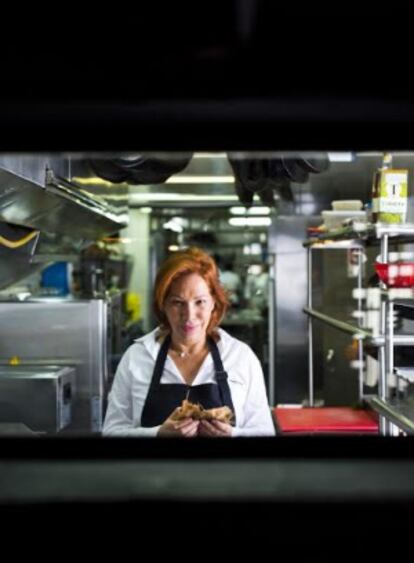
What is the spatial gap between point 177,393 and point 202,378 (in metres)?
0.10

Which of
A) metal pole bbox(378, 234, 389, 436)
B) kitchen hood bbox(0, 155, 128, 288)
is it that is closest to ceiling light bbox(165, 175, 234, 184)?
kitchen hood bbox(0, 155, 128, 288)

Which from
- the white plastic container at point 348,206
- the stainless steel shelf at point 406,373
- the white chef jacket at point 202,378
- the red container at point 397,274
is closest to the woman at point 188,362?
the white chef jacket at point 202,378

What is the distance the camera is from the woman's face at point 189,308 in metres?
2.17

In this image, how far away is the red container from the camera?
236 cm

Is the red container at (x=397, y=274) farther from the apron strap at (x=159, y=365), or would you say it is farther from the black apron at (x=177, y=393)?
the apron strap at (x=159, y=365)

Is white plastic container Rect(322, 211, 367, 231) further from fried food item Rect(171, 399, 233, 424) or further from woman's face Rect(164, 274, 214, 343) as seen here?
fried food item Rect(171, 399, 233, 424)

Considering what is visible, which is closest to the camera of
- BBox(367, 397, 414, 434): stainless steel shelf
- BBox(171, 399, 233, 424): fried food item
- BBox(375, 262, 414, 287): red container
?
BBox(171, 399, 233, 424): fried food item

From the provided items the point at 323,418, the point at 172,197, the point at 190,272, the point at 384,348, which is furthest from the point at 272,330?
the point at 190,272

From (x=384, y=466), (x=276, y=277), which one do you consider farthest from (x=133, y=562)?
(x=276, y=277)

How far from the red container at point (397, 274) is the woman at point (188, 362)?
0.61 m

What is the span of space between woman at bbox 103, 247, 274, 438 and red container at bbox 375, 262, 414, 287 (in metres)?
0.61
